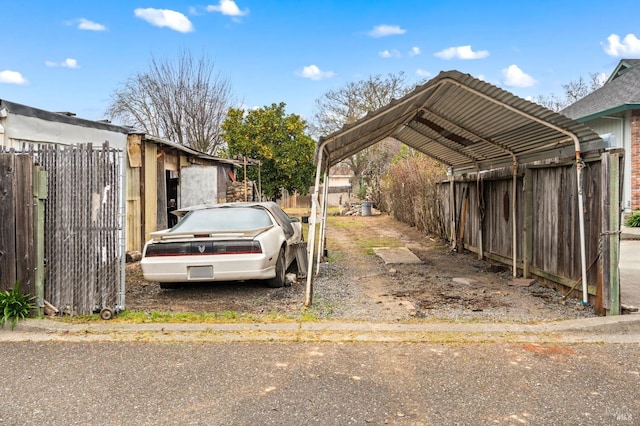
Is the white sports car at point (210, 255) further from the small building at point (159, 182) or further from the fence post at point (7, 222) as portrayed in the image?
the small building at point (159, 182)

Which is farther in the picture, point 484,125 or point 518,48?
point 518,48

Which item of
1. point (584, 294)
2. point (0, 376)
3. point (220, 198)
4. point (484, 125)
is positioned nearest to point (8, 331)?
point (0, 376)

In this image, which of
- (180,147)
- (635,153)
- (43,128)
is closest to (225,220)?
(43,128)

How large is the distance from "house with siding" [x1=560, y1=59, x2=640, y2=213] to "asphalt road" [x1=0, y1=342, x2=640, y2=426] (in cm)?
1150

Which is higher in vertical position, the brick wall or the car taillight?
the brick wall

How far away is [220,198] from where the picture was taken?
15656 millimetres

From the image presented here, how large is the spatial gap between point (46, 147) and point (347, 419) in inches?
184

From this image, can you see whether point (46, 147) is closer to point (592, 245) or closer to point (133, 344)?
point (133, 344)

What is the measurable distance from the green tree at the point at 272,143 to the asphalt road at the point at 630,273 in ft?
48.8

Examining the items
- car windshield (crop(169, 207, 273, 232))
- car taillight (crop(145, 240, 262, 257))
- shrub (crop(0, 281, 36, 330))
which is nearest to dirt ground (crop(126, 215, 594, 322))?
car taillight (crop(145, 240, 262, 257))

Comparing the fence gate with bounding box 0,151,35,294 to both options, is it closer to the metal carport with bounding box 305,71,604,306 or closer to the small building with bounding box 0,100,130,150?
the small building with bounding box 0,100,130,150

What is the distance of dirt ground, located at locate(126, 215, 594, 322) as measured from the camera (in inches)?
237

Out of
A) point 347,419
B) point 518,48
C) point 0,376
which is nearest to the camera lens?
point 347,419

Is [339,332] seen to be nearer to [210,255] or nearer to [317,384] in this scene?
[317,384]
